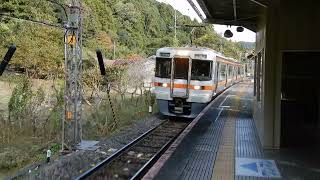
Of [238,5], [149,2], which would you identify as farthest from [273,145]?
[149,2]

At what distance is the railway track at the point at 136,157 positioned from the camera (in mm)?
10100

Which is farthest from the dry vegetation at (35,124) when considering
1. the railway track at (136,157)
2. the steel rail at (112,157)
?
the railway track at (136,157)

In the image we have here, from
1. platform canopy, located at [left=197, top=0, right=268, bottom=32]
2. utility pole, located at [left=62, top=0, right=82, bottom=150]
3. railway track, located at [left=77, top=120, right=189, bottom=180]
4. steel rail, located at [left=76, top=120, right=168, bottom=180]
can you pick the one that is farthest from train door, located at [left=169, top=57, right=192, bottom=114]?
utility pole, located at [left=62, top=0, right=82, bottom=150]

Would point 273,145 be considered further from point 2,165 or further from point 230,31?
point 230,31

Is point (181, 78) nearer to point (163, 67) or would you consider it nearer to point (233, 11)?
point (163, 67)

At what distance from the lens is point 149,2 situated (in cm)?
9294

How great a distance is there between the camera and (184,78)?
1798cm

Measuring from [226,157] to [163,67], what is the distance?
9.34m

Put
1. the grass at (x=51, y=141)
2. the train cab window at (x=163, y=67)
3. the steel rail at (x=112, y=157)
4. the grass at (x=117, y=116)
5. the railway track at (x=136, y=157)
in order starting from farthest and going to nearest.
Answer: the train cab window at (x=163, y=67)
the grass at (x=117, y=116)
the grass at (x=51, y=141)
the railway track at (x=136, y=157)
the steel rail at (x=112, y=157)

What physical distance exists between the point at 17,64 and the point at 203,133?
19.1 metres

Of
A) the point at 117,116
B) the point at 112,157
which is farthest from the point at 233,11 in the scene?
the point at 112,157

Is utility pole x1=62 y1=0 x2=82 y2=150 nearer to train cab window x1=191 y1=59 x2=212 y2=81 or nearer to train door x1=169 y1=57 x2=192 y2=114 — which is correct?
train door x1=169 y1=57 x2=192 y2=114

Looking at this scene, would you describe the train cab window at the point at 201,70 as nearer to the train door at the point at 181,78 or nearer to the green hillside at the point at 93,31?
the train door at the point at 181,78

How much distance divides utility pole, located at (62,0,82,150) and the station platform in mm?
2985
